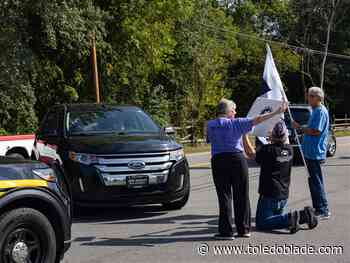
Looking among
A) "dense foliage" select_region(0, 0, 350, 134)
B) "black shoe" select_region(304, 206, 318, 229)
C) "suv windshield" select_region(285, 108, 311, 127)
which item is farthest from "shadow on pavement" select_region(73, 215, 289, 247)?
"dense foliage" select_region(0, 0, 350, 134)

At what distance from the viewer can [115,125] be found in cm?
988

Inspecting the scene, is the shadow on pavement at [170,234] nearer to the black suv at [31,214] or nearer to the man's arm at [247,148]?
the man's arm at [247,148]

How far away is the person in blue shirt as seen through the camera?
27.1ft

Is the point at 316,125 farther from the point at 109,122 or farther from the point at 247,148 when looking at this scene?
the point at 109,122

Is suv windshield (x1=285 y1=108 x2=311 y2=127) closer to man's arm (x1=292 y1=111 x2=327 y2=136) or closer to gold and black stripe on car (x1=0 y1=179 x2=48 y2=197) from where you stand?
man's arm (x1=292 y1=111 x2=327 y2=136)

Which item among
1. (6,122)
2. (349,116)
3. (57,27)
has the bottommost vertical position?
(349,116)

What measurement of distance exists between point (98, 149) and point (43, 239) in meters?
3.30

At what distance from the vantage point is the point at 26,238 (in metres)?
5.45

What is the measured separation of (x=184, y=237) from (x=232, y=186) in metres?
0.85

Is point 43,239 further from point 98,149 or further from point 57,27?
point 57,27

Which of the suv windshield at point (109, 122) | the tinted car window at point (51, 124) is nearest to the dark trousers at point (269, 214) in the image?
the suv windshield at point (109, 122)

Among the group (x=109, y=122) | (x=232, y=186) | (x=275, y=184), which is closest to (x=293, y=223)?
(x=275, y=184)

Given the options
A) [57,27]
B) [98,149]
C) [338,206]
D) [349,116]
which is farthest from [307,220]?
[349,116]

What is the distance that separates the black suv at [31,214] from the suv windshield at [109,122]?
3982 millimetres
